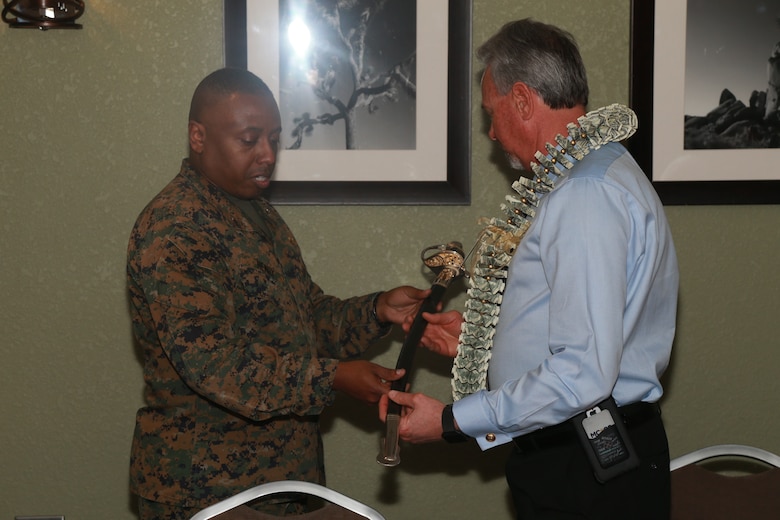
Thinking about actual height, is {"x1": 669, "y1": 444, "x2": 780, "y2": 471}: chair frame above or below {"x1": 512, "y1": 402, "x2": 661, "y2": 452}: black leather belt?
below

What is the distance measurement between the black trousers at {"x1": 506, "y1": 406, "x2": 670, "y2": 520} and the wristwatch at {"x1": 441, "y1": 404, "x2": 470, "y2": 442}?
146mm

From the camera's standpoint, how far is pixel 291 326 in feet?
6.94

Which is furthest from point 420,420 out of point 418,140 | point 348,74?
point 348,74

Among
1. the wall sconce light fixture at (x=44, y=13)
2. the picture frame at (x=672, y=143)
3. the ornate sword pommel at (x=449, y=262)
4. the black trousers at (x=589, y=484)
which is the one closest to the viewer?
the black trousers at (x=589, y=484)

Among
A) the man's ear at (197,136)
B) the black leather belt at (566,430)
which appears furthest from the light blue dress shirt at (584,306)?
the man's ear at (197,136)

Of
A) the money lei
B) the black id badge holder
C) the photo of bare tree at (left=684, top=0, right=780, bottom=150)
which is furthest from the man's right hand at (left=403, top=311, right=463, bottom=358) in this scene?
the photo of bare tree at (left=684, top=0, right=780, bottom=150)

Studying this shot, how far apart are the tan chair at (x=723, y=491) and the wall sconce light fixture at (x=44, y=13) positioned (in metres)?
2.07

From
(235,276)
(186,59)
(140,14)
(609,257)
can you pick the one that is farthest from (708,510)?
(140,14)

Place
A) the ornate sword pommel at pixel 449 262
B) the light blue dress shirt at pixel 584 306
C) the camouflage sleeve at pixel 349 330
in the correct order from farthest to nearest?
the camouflage sleeve at pixel 349 330 < the ornate sword pommel at pixel 449 262 < the light blue dress shirt at pixel 584 306

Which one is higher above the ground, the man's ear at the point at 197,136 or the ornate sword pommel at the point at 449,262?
the man's ear at the point at 197,136

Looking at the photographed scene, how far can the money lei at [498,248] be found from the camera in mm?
1791

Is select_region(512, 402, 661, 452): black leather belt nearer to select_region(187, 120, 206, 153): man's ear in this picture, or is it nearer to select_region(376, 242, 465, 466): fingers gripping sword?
select_region(376, 242, 465, 466): fingers gripping sword

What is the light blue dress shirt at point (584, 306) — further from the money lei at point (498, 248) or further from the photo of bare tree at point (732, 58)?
the photo of bare tree at point (732, 58)

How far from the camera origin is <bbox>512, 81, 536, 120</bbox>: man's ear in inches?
70.6
